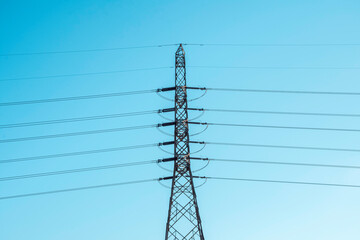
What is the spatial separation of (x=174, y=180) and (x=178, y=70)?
7806mm

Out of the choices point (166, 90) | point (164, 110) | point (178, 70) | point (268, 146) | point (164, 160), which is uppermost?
point (178, 70)

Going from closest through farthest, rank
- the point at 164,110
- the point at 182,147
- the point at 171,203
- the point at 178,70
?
the point at 171,203, the point at 182,147, the point at 164,110, the point at 178,70

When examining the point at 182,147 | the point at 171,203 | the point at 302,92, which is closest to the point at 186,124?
the point at 182,147

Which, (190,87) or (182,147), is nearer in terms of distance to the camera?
(182,147)

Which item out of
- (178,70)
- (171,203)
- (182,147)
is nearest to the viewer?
(171,203)

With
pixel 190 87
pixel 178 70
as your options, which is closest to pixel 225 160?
pixel 190 87

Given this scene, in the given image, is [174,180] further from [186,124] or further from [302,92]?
[302,92]

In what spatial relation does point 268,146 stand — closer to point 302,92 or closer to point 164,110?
point 302,92

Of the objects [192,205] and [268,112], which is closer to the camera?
[192,205]

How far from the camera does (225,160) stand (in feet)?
62.6

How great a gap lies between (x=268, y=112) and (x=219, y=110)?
10.7 ft

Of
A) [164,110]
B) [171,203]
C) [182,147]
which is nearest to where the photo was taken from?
[171,203]

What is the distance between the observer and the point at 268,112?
64.7 ft

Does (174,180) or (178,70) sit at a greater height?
(178,70)
